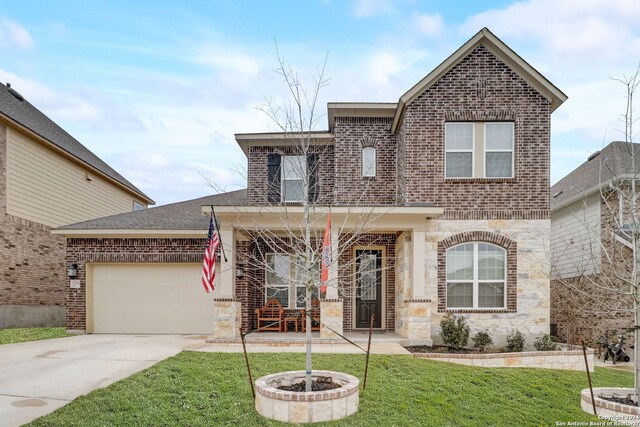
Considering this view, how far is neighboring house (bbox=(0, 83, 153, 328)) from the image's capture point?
525 inches

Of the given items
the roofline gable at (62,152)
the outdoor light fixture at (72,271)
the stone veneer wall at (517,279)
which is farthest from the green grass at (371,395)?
the roofline gable at (62,152)

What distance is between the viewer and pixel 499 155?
38.0ft

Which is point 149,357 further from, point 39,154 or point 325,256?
point 39,154

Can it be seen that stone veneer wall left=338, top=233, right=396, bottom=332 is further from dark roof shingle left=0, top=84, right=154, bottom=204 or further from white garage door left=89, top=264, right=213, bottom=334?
dark roof shingle left=0, top=84, right=154, bottom=204

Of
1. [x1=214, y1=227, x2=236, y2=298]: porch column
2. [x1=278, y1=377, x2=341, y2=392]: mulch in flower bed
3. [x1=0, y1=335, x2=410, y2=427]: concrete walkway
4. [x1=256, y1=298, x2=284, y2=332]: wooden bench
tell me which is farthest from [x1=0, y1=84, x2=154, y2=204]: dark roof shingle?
[x1=278, y1=377, x2=341, y2=392]: mulch in flower bed

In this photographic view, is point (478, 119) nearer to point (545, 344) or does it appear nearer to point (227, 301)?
point (545, 344)

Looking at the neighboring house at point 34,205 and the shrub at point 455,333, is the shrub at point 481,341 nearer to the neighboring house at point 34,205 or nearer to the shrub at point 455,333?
the shrub at point 455,333

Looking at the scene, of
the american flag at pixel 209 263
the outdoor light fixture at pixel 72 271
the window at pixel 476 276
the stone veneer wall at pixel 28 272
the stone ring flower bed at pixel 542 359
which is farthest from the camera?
the stone veneer wall at pixel 28 272

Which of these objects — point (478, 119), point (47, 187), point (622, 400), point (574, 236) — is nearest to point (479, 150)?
point (478, 119)

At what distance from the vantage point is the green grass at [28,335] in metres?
10.9

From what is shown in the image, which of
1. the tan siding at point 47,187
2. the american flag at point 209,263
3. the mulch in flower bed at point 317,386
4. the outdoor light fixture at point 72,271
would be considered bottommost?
the mulch in flower bed at point 317,386

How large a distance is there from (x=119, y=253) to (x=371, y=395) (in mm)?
9400

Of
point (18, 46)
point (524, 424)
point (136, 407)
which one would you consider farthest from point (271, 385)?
point (18, 46)

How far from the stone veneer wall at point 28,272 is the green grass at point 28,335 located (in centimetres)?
142
